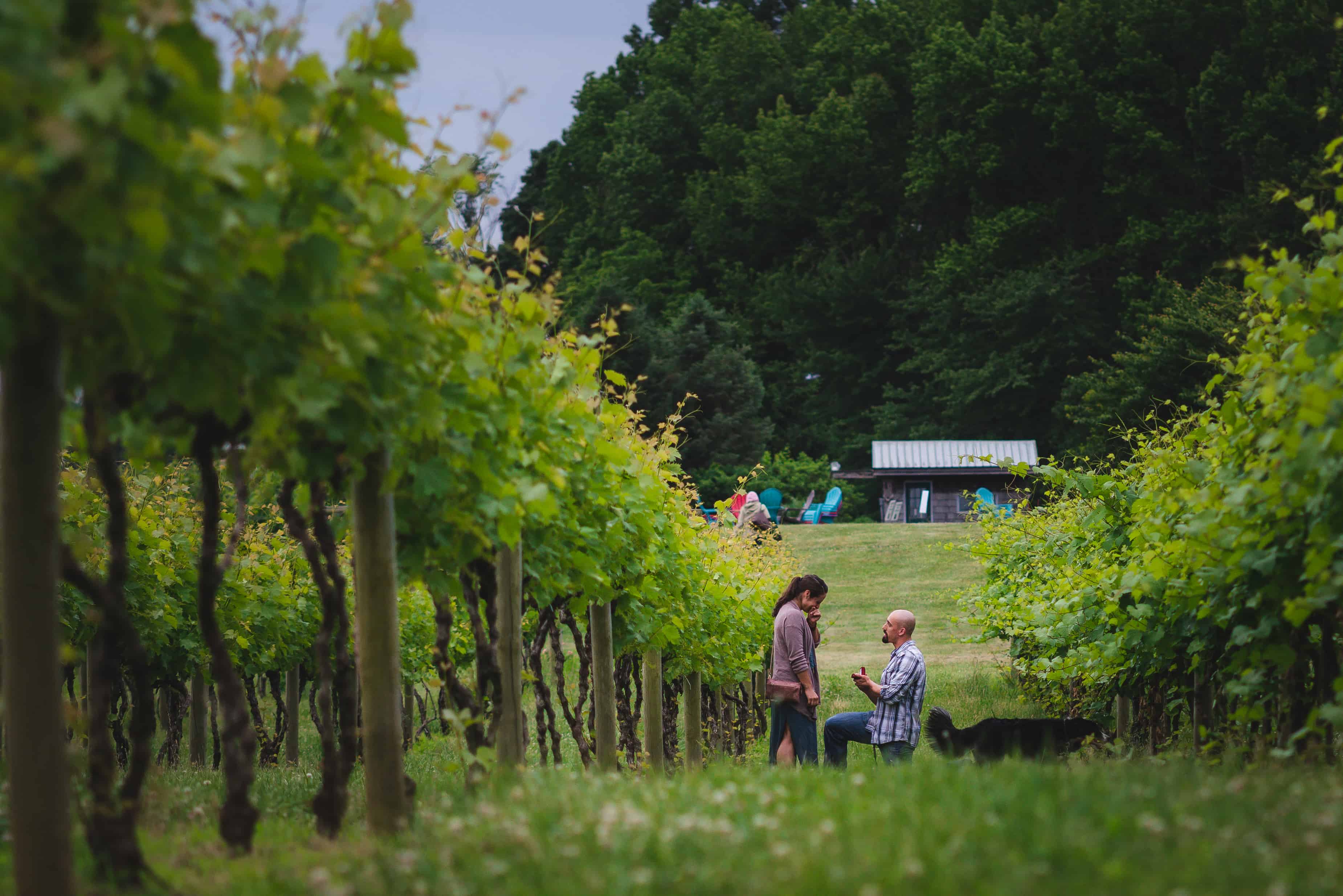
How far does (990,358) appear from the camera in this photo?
154 ft

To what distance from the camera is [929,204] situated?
53.4 m

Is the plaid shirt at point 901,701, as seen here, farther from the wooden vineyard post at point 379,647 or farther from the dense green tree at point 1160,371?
the dense green tree at point 1160,371

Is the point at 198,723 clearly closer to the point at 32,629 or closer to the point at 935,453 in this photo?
the point at 32,629

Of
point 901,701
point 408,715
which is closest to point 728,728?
point 408,715

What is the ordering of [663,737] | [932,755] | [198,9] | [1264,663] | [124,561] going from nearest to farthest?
[198,9]
[124,561]
[1264,663]
[932,755]
[663,737]

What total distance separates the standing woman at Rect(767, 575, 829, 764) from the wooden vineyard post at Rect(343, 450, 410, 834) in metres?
5.27

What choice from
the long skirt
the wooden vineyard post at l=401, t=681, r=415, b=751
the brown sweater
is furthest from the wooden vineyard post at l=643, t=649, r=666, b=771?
the wooden vineyard post at l=401, t=681, r=415, b=751

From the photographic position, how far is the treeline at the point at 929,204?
44.7 metres

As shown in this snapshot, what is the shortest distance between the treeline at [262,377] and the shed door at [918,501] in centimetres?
3662

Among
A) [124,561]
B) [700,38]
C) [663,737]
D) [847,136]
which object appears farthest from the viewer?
[700,38]

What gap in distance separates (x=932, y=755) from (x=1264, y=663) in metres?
4.67

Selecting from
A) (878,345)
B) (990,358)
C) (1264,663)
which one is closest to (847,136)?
(878,345)

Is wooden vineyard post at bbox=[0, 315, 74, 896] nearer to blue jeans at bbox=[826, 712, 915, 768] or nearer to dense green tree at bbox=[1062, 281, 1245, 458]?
blue jeans at bbox=[826, 712, 915, 768]

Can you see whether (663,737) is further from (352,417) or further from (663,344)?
(663,344)
